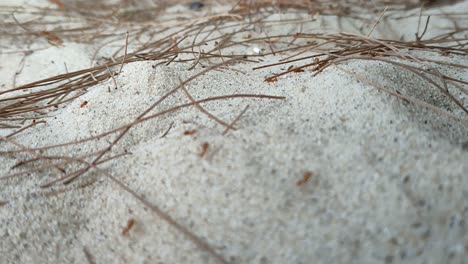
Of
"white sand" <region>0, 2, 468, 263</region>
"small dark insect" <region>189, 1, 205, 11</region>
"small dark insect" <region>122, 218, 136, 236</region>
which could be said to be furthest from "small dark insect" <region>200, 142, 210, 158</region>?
"small dark insect" <region>189, 1, 205, 11</region>

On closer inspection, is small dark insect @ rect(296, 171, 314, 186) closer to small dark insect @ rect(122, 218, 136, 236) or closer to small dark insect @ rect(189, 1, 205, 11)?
small dark insect @ rect(122, 218, 136, 236)

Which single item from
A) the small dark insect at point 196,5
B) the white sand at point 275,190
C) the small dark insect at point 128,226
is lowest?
the small dark insect at point 128,226

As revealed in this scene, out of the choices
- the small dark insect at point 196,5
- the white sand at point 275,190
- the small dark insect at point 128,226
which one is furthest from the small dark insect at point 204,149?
the small dark insect at point 196,5

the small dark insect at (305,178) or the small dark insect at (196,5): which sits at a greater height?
the small dark insect at (196,5)

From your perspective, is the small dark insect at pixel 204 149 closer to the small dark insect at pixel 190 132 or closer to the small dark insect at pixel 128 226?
the small dark insect at pixel 190 132

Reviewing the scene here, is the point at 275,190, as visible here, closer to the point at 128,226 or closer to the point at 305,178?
the point at 305,178

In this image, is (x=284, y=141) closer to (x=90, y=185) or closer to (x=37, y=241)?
(x=90, y=185)

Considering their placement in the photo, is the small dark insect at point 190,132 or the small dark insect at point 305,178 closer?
the small dark insect at point 305,178

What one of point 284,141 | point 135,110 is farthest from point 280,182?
point 135,110
